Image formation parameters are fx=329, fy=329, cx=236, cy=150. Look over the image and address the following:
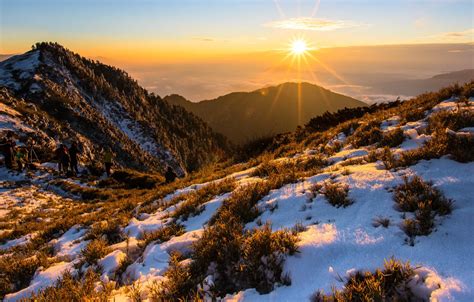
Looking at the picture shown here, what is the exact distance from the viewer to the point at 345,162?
7516 millimetres

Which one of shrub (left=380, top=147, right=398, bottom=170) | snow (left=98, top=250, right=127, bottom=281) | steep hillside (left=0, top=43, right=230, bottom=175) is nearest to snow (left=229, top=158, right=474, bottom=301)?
shrub (left=380, top=147, right=398, bottom=170)

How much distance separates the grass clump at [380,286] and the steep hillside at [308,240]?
0.03 feet

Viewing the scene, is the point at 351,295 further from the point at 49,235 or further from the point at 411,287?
the point at 49,235

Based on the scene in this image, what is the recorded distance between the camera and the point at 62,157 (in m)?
24.3

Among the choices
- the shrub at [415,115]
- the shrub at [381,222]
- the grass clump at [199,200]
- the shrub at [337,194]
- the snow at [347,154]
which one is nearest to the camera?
the shrub at [381,222]

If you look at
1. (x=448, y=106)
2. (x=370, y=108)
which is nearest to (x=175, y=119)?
(x=370, y=108)

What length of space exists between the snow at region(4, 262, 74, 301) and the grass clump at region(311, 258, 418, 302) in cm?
444

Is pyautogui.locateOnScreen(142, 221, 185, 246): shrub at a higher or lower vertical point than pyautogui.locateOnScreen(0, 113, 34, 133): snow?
higher

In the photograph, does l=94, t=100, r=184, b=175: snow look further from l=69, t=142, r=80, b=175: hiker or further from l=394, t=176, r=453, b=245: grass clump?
l=394, t=176, r=453, b=245: grass clump

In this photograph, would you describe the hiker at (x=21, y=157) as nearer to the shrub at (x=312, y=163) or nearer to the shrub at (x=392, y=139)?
the shrub at (x=312, y=163)

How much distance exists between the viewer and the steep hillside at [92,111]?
131 feet

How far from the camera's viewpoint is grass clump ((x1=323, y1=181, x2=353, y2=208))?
5.35 m

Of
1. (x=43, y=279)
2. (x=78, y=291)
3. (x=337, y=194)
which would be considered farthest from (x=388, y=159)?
(x=43, y=279)

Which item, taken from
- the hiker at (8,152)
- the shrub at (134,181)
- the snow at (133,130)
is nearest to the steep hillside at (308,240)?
the shrub at (134,181)
